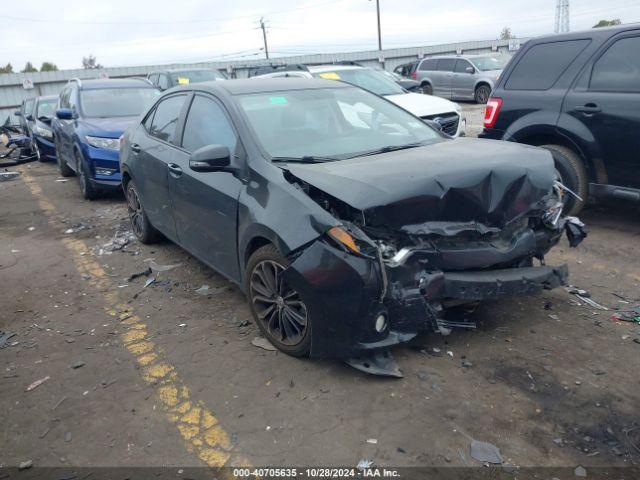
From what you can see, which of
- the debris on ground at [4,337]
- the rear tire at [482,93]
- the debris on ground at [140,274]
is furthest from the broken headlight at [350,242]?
the rear tire at [482,93]

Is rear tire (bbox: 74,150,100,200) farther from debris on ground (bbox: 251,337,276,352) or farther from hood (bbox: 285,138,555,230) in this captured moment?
hood (bbox: 285,138,555,230)

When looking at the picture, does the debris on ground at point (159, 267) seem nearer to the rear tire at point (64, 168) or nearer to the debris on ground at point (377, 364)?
the debris on ground at point (377, 364)

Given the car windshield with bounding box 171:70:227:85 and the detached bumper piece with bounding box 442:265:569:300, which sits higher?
the car windshield with bounding box 171:70:227:85

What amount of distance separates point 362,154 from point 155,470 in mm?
2467

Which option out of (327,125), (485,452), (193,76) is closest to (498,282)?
(485,452)

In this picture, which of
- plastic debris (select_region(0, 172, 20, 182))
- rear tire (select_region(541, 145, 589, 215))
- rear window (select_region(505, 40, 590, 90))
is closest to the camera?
rear tire (select_region(541, 145, 589, 215))

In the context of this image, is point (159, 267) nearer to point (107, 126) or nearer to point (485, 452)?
point (485, 452)

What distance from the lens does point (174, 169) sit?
4.65 m

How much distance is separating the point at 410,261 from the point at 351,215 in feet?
1.45

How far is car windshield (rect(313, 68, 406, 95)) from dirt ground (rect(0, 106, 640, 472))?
670 cm

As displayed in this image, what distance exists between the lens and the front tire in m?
3.40

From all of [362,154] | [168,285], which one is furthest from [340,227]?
[168,285]

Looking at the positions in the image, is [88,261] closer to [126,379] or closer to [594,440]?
[126,379]

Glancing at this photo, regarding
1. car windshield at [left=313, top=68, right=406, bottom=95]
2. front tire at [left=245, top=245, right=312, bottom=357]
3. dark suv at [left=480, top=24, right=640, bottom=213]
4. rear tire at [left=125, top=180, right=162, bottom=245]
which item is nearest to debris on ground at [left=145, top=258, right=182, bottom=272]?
rear tire at [left=125, top=180, right=162, bottom=245]
